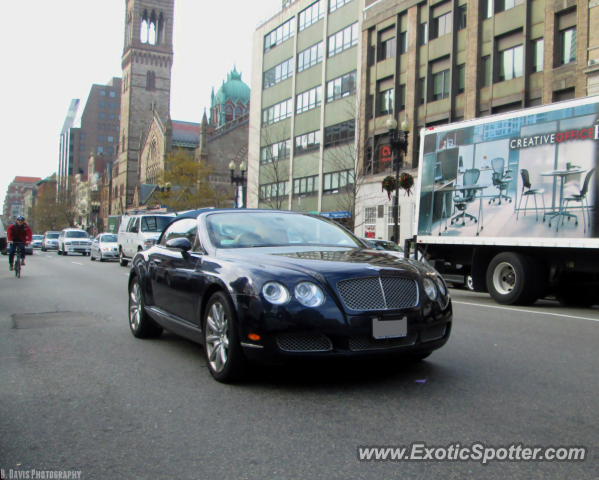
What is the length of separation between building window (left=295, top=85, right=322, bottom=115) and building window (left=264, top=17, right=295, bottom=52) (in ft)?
17.7

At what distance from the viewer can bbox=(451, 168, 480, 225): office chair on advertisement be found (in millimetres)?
12328

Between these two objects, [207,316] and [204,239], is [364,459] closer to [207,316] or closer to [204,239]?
[207,316]

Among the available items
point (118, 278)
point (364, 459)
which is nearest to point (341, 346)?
point (364, 459)

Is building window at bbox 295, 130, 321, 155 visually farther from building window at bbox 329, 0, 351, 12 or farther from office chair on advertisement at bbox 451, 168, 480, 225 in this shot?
office chair on advertisement at bbox 451, 168, 480, 225

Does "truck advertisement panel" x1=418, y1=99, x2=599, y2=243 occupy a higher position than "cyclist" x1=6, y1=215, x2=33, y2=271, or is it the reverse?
"truck advertisement panel" x1=418, y1=99, x2=599, y2=243

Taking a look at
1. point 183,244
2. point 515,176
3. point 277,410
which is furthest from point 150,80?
point 277,410

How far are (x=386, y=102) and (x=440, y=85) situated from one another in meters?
4.16

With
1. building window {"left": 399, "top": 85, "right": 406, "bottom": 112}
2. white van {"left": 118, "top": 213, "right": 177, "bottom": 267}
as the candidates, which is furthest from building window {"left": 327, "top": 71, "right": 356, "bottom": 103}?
white van {"left": 118, "top": 213, "right": 177, "bottom": 267}

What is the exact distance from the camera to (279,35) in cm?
4519

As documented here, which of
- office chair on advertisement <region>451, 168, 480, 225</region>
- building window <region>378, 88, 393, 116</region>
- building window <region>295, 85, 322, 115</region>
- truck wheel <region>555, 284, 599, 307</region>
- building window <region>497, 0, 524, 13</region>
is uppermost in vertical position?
building window <region>497, 0, 524, 13</region>

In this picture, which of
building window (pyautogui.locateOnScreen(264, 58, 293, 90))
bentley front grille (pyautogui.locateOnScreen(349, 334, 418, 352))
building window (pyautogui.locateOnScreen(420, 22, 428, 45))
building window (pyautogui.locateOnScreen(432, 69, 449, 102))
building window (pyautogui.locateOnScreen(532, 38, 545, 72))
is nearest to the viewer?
bentley front grille (pyautogui.locateOnScreen(349, 334, 418, 352))

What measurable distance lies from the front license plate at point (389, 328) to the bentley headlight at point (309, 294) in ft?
1.45

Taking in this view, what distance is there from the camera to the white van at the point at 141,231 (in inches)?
849

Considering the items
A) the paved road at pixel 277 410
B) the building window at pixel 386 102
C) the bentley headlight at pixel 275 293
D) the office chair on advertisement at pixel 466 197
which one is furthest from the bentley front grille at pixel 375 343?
the building window at pixel 386 102
